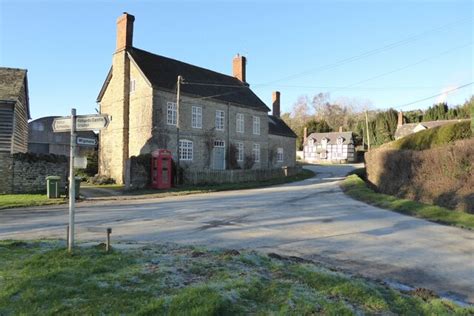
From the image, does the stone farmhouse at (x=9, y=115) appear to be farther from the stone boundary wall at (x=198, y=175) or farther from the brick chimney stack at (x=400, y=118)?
the brick chimney stack at (x=400, y=118)

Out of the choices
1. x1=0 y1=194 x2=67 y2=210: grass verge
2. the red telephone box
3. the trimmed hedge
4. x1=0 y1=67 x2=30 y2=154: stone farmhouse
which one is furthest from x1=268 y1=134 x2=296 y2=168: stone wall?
x1=0 y1=194 x2=67 y2=210: grass verge

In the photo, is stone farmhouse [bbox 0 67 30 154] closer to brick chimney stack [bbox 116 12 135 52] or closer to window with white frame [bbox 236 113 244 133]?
brick chimney stack [bbox 116 12 135 52]

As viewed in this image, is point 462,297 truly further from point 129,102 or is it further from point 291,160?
point 291,160

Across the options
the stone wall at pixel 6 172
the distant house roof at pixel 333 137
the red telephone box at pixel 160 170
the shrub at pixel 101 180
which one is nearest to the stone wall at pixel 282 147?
the shrub at pixel 101 180

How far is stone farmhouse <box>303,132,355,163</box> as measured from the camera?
82.2m

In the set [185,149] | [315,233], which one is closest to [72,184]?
[315,233]

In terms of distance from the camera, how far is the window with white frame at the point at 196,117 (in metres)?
33.6

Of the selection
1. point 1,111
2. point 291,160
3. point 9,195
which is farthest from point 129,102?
point 291,160

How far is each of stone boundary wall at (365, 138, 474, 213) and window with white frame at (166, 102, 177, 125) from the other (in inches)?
680

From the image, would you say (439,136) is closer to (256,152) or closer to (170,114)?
(170,114)

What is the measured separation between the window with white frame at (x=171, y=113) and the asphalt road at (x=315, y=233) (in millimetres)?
16455

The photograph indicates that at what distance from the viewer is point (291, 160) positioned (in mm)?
48969

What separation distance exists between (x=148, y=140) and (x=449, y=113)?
60.0 metres

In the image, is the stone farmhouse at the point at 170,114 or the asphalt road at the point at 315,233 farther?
the stone farmhouse at the point at 170,114
